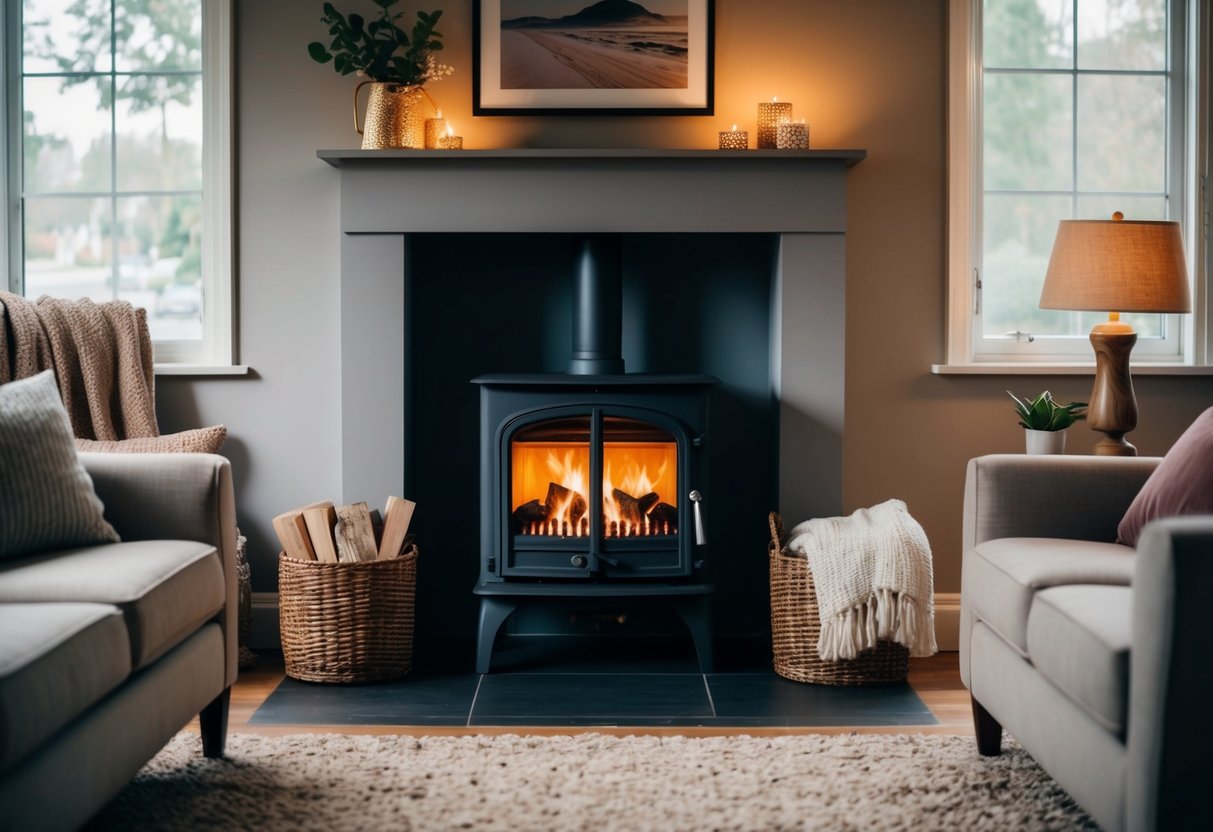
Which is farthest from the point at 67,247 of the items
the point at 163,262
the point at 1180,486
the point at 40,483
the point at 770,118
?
the point at 1180,486

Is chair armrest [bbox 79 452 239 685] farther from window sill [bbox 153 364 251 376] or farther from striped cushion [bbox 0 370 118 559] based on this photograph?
window sill [bbox 153 364 251 376]

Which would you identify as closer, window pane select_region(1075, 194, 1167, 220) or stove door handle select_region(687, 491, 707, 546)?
stove door handle select_region(687, 491, 707, 546)

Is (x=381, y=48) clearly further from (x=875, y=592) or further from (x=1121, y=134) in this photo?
(x=1121, y=134)

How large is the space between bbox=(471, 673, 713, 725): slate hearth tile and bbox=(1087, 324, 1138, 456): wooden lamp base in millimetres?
1306

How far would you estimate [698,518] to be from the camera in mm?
3262

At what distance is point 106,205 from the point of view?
3.67 m

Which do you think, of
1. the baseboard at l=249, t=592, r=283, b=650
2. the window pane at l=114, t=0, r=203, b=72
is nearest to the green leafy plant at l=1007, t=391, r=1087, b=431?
the baseboard at l=249, t=592, r=283, b=650

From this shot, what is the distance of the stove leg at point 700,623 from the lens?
10.9ft

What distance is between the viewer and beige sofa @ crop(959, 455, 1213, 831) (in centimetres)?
169

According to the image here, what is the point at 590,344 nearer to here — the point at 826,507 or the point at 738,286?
the point at 738,286

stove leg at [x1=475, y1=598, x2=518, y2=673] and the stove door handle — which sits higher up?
the stove door handle

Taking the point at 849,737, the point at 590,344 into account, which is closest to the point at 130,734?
the point at 849,737

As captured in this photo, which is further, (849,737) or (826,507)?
(826,507)

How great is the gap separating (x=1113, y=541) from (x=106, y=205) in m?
3.05
